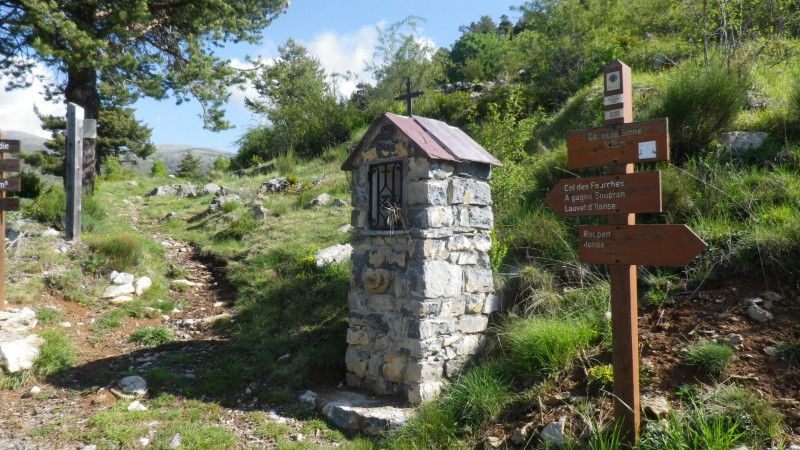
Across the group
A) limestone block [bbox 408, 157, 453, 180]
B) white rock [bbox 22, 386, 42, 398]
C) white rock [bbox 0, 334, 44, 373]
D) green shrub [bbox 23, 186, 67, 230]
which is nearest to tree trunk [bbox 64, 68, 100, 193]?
green shrub [bbox 23, 186, 67, 230]

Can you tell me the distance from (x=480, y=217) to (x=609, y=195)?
1.94 m

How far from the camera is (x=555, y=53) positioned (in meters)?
14.0

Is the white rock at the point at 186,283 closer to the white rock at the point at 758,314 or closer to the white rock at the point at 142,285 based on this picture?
the white rock at the point at 142,285

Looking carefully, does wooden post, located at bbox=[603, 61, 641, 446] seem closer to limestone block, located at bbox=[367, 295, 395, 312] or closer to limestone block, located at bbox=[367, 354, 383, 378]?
limestone block, located at bbox=[367, 295, 395, 312]

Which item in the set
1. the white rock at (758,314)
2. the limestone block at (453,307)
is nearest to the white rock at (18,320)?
the limestone block at (453,307)

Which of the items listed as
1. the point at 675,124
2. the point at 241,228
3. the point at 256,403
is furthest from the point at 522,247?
the point at 241,228

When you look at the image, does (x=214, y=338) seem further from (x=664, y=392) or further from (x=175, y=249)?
(x=664, y=392)

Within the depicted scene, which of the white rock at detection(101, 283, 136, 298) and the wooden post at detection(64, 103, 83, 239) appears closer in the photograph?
the white rock at detection(101, 283, 136, 298)

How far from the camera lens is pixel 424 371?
4859 millimetres

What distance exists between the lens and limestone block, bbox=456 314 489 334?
206 inches

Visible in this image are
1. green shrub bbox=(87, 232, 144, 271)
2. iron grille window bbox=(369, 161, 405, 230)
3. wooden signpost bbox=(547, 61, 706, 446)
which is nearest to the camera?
wooden signpost bbox=(547, 61, 706, 446)

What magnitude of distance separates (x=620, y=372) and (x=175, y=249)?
Answer: 8567 mm

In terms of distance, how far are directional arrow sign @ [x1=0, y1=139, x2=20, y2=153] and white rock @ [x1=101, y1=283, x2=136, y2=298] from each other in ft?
6.89

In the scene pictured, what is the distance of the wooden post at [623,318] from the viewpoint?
11.6 ft
